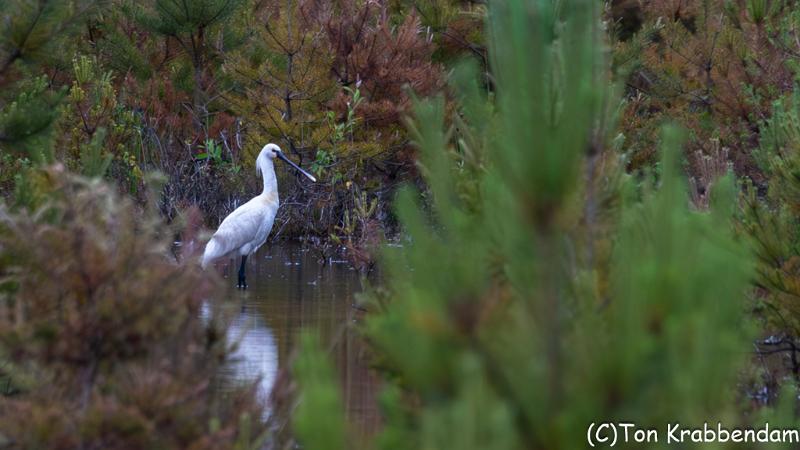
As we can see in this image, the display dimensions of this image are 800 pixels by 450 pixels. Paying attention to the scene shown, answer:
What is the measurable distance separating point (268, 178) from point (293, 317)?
523cm

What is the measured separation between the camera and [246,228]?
16.0 m

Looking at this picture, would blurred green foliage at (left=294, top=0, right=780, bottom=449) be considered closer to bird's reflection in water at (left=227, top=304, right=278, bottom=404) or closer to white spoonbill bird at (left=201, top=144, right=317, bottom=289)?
bird's reflection in water at (left=227, top=304, right=278, bottom=404)

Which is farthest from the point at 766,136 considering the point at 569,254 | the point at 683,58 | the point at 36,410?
the point at 683,58

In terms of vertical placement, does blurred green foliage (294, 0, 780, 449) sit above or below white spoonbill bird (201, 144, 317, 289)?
below

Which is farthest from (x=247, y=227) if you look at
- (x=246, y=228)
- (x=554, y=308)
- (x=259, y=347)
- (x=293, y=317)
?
(x=554, y=308)

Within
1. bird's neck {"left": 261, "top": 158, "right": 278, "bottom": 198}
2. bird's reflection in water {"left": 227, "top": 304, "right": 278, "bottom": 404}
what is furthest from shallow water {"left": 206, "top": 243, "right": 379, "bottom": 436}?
bird's neck {"left": 261, "top": 158, "right": 278, "bottom": 198}

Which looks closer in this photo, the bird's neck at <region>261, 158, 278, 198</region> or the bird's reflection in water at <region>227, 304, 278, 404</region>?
the bird's reflection in water at <region>227, 304, 278, 404</region>

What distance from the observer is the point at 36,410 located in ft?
13.1

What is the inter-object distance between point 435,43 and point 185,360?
716 inches

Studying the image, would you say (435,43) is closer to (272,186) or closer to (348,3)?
(348,3)

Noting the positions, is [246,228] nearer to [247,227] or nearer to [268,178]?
[247,227]

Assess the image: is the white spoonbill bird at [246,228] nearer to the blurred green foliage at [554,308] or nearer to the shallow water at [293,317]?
the shallow water at [293,317]

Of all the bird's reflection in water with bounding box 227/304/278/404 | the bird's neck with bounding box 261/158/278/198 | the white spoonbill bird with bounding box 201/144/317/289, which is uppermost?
the bird's neck with bounding box 261/158/278/198

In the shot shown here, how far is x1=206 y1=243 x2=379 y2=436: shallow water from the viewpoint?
740 centimetres
